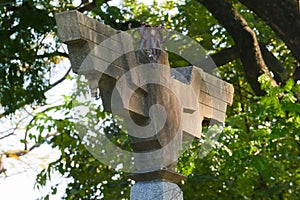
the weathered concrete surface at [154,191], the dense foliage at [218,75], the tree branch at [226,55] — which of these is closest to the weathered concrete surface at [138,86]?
the weathered concrete surface at [154,191]

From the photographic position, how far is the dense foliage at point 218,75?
25.5ft

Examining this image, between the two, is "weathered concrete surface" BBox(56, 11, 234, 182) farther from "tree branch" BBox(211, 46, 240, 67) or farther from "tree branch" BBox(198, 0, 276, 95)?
"tree branch" BBox(211, 46, 240, 67)

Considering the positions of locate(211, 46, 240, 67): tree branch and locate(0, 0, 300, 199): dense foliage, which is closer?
locate(0, 0, 300, 199): dense foliage

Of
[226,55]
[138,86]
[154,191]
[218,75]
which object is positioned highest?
[226,55]

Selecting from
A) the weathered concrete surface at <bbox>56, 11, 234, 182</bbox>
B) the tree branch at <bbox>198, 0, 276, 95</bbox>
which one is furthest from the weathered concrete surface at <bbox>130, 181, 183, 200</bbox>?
the tree branch at <bbox>198, 0, 276, 95</bbox>

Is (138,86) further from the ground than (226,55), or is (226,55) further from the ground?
(226,55)

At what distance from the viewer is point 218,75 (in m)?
7.94

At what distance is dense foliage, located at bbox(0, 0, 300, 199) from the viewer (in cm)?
776

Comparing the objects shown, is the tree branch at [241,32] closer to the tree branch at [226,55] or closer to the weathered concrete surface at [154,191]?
the tree branch at [226,55]

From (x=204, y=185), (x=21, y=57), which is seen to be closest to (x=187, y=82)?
(x=21, y=57)

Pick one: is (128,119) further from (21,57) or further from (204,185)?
(204,185)

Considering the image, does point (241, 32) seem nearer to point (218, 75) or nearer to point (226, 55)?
point (218, 75)

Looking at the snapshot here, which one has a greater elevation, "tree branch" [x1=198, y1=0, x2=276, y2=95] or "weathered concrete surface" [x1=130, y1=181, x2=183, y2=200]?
"tree branch" [x1=198, y1=0, x2=276, y2=95]

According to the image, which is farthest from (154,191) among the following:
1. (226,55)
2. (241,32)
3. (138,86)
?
(226,55)
